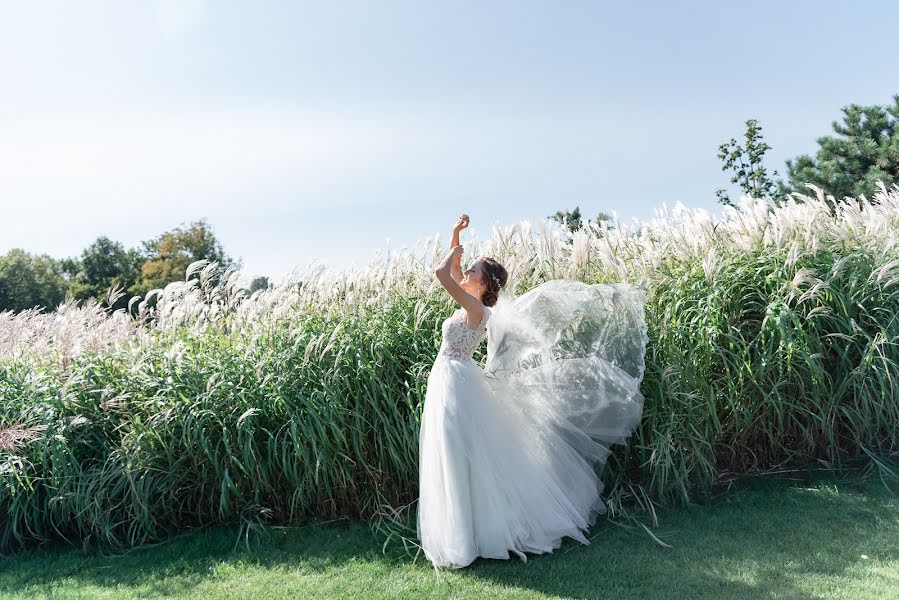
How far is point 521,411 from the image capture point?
3.59 m

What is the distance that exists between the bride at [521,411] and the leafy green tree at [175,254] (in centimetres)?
2640

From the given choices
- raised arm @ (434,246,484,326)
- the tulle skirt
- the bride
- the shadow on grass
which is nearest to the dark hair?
the bride

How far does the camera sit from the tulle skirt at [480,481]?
327 centimetres

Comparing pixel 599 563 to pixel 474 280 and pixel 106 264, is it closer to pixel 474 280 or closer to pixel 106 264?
pixel 474 280

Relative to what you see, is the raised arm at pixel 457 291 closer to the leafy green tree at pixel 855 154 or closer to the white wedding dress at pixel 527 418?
the white wedding dress at pixel 527 418

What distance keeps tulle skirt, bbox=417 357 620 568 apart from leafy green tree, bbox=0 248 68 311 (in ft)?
94.3

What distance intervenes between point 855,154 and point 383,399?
12093mm

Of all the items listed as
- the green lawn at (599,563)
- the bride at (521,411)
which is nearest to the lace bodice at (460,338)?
the bride at (521,411)

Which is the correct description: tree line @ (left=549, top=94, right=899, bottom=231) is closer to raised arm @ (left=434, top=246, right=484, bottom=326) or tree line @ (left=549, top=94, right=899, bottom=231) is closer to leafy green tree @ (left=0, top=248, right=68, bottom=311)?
raised arm @ (left=434, top=246, right=484, bottom=326)

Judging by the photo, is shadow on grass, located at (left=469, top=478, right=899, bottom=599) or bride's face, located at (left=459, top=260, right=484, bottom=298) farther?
bride's face, located at (left=459, top=260, right=484, bottom=298)

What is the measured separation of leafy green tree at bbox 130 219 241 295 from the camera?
1125 inches

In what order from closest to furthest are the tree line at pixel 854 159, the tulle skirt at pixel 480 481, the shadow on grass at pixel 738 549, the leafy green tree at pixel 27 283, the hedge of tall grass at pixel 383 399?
1. the shadow on grass at pixel 738 549
2. the tulle skirt at pixel 480 481
3. the hedge of tall grass at pixel 383 399
4. the tree line at pixel 854 159
5. the leafy green tree at pixel 27 283

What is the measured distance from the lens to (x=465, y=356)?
343 centimetres

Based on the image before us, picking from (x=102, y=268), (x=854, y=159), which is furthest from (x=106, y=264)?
(x=854, y=159)
